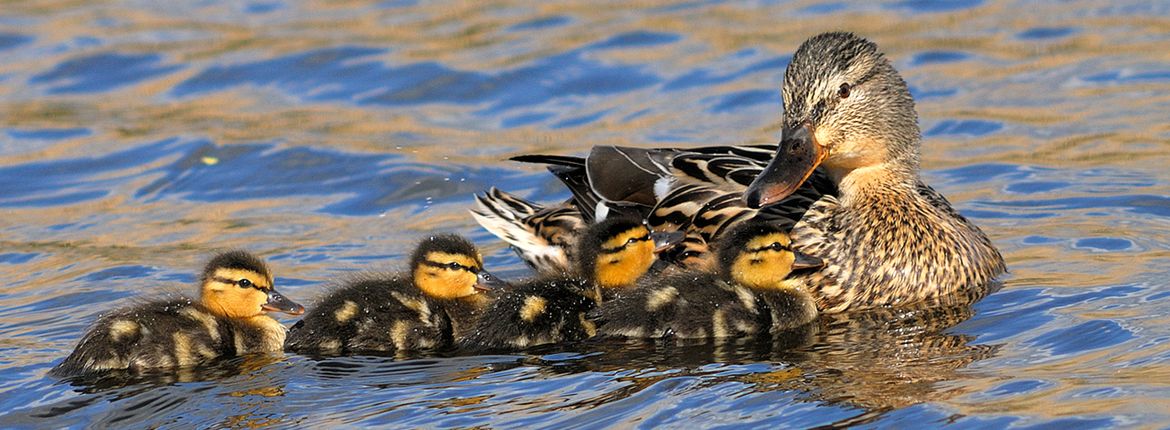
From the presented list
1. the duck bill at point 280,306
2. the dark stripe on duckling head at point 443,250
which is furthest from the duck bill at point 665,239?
the duck bill at point 280,306

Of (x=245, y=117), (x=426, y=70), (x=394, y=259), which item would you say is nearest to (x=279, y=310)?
(x=394, y=259)

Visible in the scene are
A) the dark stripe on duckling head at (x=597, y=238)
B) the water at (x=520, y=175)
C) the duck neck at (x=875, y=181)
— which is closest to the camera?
the water at (x=520, y=175)

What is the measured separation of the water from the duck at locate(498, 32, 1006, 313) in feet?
0.69

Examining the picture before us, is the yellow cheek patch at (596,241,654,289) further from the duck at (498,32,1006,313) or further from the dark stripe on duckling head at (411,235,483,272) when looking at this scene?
the dark stripe on duckling head at (411,235,483,272)

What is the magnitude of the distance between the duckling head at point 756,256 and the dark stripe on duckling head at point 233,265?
157cm

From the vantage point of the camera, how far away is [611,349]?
20.0 ft

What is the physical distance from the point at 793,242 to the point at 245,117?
5181 mm

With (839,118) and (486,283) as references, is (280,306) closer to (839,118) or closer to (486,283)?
(486,283)

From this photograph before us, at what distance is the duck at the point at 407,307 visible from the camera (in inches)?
241

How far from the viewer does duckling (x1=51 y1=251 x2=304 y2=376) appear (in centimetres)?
582

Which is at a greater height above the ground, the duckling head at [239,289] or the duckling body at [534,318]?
the duckling head at [239,289]

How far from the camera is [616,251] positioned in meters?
6.46

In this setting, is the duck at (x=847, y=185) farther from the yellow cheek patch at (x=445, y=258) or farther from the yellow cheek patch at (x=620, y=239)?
the yellow cheek patch at (x=445, y=258)

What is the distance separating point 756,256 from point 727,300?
0.73ft
